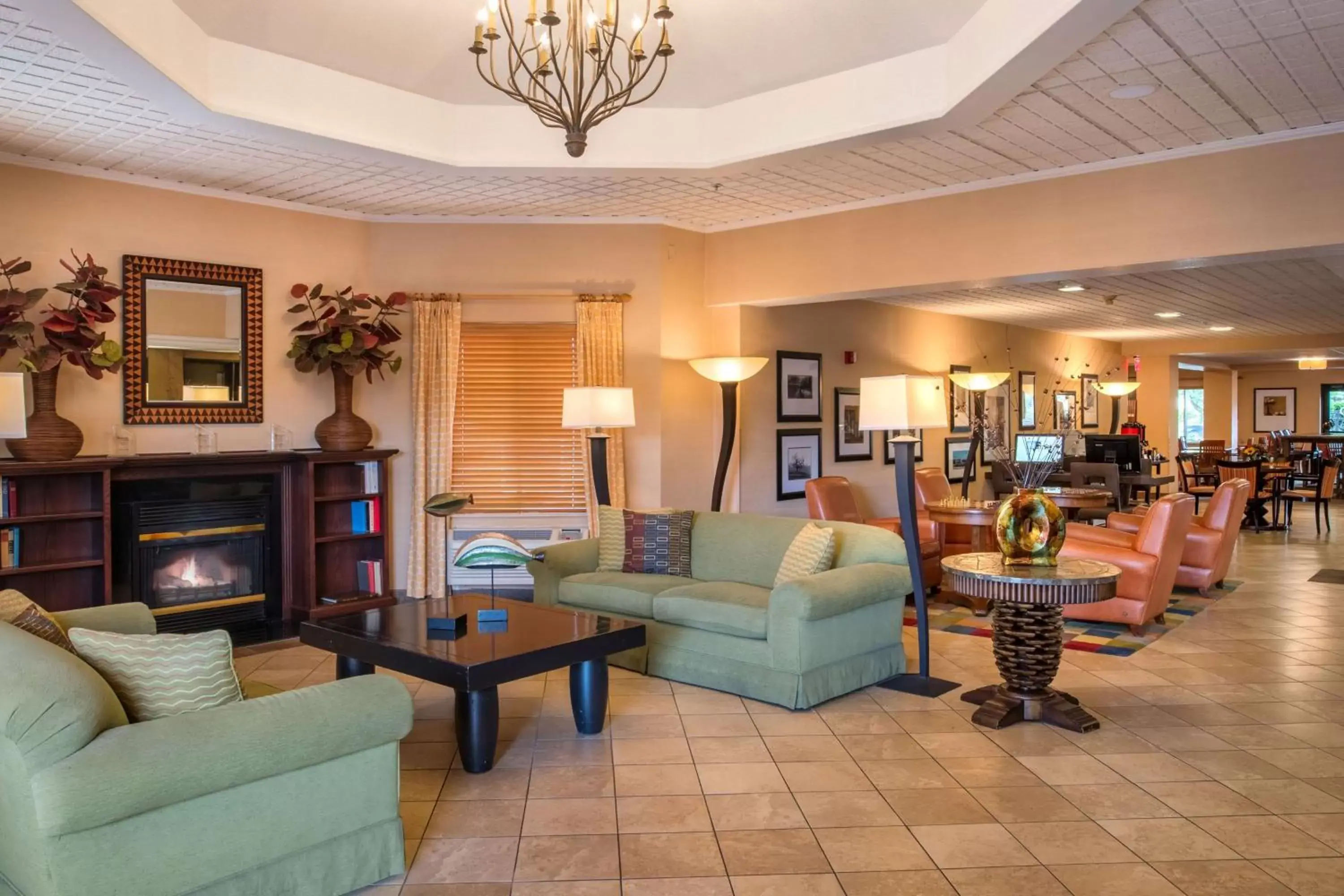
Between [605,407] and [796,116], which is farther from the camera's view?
[605,407]

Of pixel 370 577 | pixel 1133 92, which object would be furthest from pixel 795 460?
pixel 1133 92

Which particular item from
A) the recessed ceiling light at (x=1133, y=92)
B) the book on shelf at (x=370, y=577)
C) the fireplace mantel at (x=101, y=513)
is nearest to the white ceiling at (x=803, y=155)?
the recessed ceiling light at (x=1133, y=92)

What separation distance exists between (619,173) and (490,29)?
8.33ft

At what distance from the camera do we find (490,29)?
3.30 m

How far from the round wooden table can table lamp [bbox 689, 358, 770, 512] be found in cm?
279

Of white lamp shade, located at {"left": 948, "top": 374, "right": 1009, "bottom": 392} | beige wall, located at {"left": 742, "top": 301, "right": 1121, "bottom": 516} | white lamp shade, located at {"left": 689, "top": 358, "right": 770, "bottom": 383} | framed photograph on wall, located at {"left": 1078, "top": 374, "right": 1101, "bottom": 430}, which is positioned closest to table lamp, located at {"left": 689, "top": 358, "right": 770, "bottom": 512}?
white lamp shade, located at {"left": 689, "top": 358, "right": 770, "bottom": 383}

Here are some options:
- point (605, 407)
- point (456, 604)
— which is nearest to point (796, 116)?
point (605, 407)

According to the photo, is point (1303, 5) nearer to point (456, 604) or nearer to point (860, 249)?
point (860, 249)

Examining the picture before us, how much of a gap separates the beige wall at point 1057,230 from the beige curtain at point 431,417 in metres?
2.04

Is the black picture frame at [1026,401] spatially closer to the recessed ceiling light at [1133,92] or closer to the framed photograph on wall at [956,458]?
the framed photograph on wall at [956,458]

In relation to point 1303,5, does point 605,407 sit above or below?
below

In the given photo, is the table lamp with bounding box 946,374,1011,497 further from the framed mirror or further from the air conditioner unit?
the framed mirror

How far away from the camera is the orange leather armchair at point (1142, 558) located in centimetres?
622

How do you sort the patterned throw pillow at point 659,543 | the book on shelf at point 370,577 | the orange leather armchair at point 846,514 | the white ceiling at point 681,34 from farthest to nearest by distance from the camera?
the orange leather armchair at point 846,514 < the book on shelf at point 370,577 < the patterned throw pillow at point 659,543 < the white ceiling at point 681,34
